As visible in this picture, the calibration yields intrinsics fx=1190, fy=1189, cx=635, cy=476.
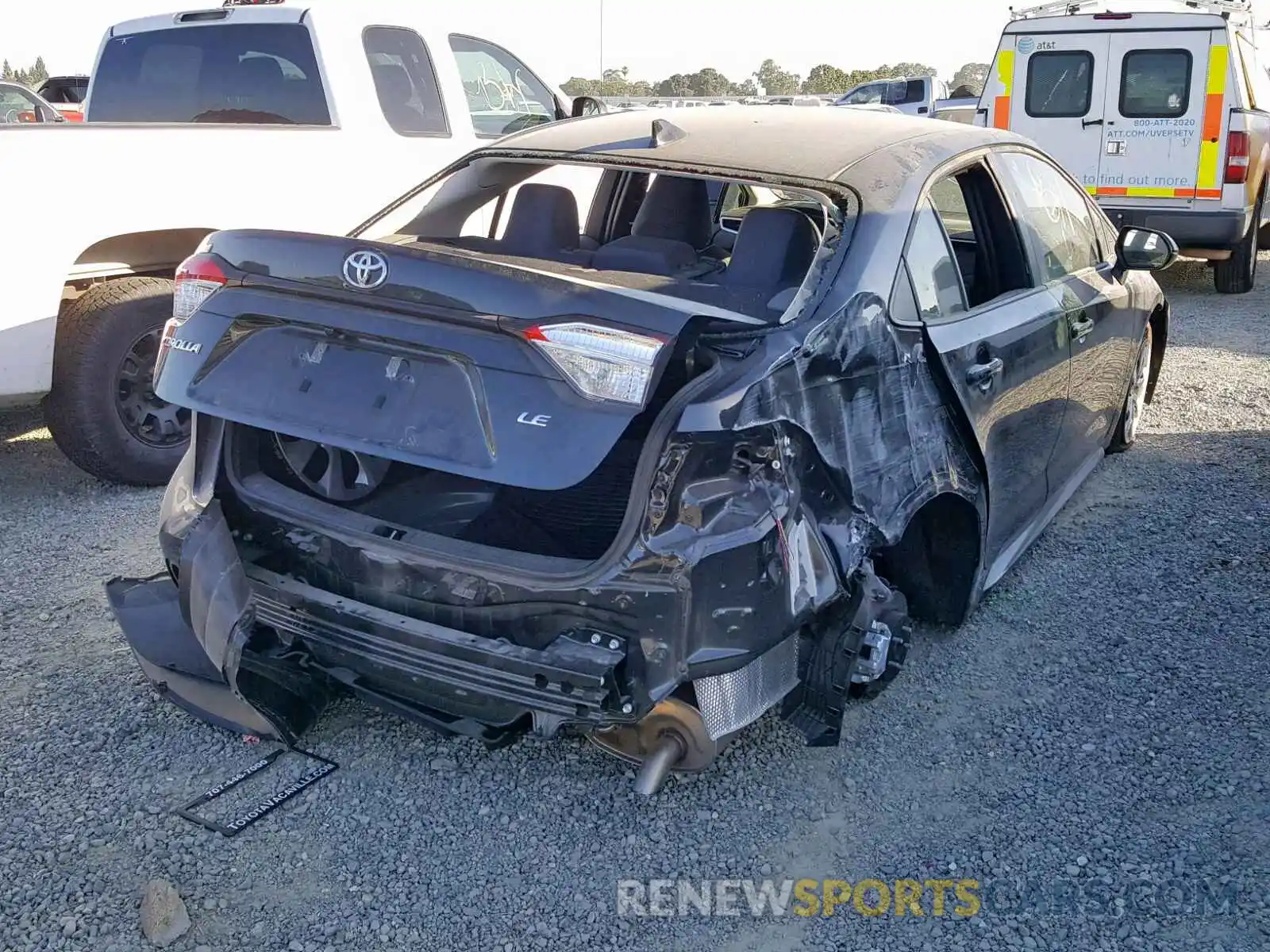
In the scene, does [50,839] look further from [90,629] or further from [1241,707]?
[1241,707]

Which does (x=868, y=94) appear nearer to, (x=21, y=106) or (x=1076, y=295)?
(x=21, y=106)

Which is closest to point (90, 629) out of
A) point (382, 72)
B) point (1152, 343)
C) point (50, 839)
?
point (50, 839)

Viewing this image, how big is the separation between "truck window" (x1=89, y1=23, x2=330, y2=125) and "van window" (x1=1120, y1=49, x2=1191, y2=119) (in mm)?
7328

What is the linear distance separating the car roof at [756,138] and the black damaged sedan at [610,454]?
0.02 metres

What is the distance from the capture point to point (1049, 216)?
4.45 metres

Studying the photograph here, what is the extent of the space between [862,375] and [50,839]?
2309mm

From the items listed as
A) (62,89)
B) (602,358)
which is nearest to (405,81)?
(602,358)

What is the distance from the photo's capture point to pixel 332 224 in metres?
6.07

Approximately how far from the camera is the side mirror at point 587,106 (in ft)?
22.5

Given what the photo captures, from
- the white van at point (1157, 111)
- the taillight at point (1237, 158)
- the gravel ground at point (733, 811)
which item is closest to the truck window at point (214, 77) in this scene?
the gravel ground at point (733, 811)

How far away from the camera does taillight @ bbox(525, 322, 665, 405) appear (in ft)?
8.36

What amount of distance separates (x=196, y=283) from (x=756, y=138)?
5.75 ft

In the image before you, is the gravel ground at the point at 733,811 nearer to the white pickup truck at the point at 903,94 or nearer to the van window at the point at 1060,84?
the van window at the point at 1060,84

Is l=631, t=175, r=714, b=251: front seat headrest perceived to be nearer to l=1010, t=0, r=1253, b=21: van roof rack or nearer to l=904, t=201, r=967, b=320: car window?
l=904, t=201, r=967, b=320: car window
